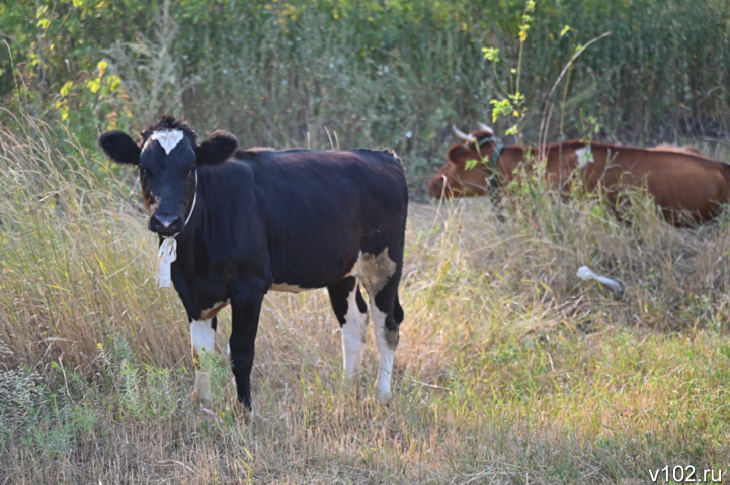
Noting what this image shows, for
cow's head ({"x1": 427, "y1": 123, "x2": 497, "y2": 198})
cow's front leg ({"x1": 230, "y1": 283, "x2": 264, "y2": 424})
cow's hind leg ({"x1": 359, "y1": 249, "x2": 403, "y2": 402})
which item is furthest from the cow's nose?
cow's head ({"x1": 427, "y1": 123, "x2": 497, "y2": 198})

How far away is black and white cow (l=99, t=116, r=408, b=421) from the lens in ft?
12.8

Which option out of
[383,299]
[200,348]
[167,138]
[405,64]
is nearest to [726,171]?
[405,64]

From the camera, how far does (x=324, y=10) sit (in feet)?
35.1

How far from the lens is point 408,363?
17.7ft

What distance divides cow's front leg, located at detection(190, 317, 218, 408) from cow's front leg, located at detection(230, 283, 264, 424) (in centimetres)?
21

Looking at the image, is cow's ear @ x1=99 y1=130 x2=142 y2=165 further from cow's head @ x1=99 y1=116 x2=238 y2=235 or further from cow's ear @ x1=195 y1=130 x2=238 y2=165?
cow's ear @ x1=195 y1=130 x2=238 y2=165

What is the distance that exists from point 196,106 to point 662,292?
20.6ft

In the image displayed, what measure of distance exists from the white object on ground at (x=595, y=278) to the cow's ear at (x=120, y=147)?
14.3ft

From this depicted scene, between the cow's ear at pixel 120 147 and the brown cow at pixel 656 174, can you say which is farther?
the brown cow at pixel 656 174

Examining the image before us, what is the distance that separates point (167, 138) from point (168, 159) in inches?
4.9

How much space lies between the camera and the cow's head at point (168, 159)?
3637 millimetres

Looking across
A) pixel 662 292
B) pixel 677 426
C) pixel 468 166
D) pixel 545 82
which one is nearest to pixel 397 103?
pixel 545 82

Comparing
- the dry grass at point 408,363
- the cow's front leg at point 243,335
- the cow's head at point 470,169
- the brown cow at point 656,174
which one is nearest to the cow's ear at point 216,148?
the cow's front leg at point 243,335

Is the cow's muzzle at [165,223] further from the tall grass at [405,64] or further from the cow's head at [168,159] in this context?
the tall grass at [405,64]
